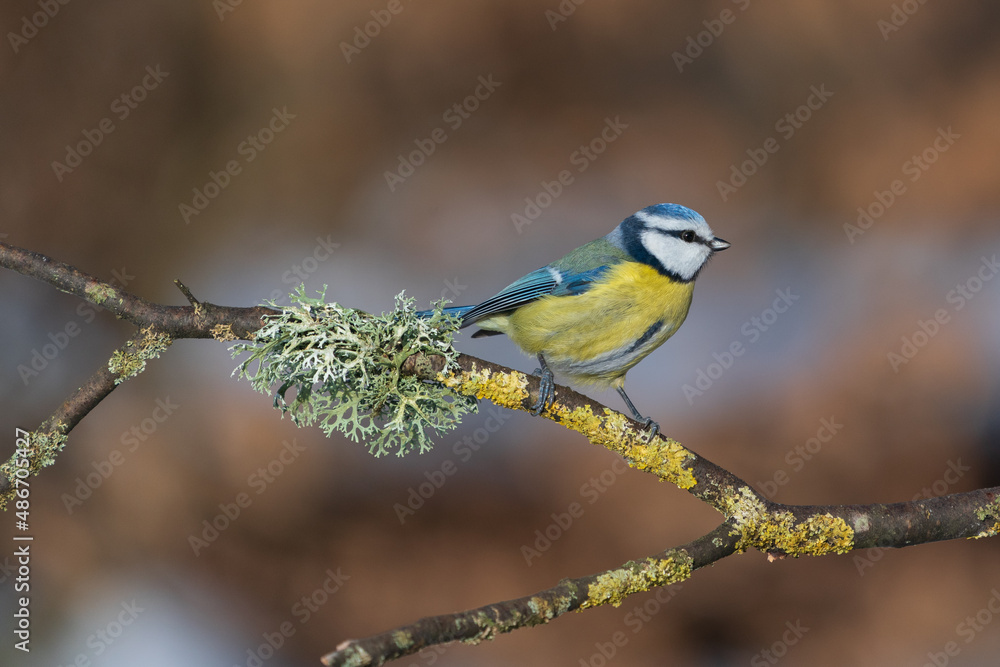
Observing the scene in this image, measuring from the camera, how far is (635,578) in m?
0.91

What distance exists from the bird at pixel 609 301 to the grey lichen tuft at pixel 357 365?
0.20 m

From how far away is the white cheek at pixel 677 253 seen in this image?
1.35 m

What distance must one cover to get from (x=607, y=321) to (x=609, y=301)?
4cm

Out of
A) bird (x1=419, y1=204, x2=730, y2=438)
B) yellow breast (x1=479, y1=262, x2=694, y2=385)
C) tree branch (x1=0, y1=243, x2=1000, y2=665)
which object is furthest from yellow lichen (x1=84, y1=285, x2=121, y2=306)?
yellow breast (x1=479, y1=262, x2=694, y2=385)

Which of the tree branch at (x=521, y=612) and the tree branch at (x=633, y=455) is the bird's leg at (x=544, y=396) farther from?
the tree branch at (x=521, y=612)

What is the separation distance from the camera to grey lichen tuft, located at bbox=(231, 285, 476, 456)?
1.03 metres

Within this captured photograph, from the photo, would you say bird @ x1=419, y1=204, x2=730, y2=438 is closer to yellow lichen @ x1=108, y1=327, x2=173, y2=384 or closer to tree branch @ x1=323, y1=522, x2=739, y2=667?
tree branch @ x1=323, y1=522, x2=739, y2=667

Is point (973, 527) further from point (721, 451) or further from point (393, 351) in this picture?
point (721, 451)

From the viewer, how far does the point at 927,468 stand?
7.89ft

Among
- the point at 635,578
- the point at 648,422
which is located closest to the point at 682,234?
the point at 648,422

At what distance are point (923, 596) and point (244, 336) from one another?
2349 mm

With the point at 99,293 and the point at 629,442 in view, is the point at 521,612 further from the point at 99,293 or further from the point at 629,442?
the point at 99,293

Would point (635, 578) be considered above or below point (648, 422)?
below

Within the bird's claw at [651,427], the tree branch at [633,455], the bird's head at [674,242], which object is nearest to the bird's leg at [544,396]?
the tree branch at [633,455]
